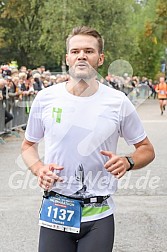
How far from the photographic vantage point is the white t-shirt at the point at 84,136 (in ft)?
10.7

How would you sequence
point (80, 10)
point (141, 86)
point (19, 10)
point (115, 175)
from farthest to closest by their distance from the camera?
point (19, 10) → point (141, 86) → point (80, 10) → point (115, 175)

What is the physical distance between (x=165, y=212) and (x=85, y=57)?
14.6 feet

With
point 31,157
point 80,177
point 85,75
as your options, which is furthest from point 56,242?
point 85,75

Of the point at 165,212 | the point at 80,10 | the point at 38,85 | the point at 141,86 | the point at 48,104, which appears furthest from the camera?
the point at 141,86

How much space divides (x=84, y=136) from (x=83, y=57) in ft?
1.44

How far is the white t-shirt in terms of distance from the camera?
3268 millimetres

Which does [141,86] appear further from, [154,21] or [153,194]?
[153,194]

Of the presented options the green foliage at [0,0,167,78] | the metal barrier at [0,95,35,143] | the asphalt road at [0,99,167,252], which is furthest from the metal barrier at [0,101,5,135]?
the green foliage at [0,0,167,78]

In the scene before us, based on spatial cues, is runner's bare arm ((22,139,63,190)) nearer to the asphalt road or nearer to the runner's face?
the runner's face

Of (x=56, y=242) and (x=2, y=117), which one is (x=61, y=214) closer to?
(x=56, y=242)

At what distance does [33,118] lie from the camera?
3.45 meters

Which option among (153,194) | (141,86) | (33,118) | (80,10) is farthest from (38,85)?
(141,86)

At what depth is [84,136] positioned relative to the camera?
3262 mm

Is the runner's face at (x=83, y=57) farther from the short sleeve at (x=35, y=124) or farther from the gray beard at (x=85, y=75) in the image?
the short sleeve at (x=35, y=124)
